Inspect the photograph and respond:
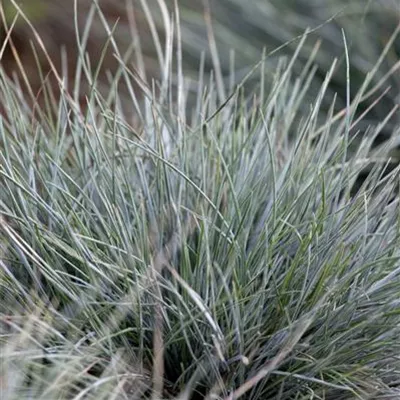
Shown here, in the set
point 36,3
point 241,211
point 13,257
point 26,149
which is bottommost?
point 36,3

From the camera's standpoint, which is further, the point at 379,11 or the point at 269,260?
the point at 379,11

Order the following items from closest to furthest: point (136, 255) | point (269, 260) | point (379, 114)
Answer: point (269, 260), point (136, 255), point (379, 114)

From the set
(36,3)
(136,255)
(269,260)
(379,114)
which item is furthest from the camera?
(36,3)

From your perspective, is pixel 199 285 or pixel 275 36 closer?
pixel 199 285

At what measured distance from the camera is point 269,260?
1.39 m

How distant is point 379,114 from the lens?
245cm

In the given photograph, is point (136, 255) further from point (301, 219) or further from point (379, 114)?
point (379, 114)

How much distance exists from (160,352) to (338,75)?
1471 mm

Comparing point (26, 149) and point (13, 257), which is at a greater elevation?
point (26, 149)

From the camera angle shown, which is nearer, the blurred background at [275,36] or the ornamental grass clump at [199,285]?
the ornamental grass clump at [199,285]

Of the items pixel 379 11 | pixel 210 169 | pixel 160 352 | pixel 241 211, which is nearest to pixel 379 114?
pixel 379 11

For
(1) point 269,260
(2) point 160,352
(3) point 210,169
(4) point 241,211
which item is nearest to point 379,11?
(3) point 210,169

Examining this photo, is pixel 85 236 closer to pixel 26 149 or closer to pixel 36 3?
pixel 26 149

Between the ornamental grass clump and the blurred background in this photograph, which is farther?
the blurred background
